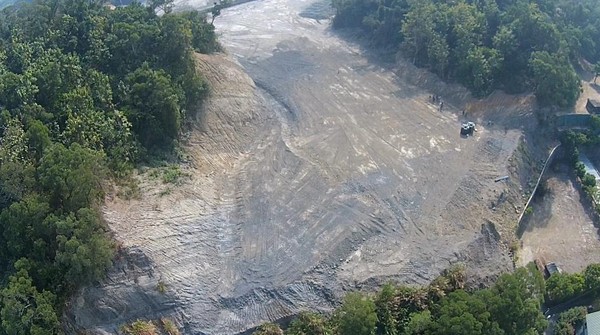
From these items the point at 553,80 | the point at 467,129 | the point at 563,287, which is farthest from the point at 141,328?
the point at 553,80

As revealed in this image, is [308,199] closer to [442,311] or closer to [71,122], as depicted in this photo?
[442,311]

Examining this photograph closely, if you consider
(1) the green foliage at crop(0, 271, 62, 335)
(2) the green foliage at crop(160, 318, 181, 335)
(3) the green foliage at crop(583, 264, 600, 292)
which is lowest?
(3) the green foliage at crop(583, 264, 600, 292)

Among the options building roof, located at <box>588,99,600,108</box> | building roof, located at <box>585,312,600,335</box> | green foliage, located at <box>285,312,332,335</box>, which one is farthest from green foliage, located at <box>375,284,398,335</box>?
building roof, located at <box>588,99,600,108</box>

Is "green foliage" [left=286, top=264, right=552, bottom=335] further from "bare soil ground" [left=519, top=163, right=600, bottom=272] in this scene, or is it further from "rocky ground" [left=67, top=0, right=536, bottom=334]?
"bare soil ground" [left=519, top=163, right=600, bottom=272]

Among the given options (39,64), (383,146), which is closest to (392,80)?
(383,146)

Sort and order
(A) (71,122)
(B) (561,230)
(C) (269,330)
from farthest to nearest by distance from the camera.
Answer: (B) (561,230) → (A) (71,122) → (C) (269,330)

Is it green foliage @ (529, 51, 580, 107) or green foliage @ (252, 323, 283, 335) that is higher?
green foliage @ (529, 51, 580, 107)

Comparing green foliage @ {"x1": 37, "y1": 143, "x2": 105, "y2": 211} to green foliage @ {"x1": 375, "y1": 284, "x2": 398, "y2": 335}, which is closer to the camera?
green foliage @ {"x1": 375, "y1": 284, "x2": 398, "y2": 335}
